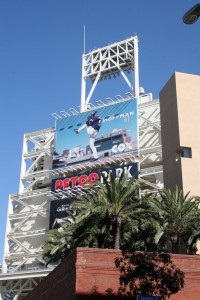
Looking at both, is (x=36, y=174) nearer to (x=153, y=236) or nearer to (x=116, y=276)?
(x=153, y=236)

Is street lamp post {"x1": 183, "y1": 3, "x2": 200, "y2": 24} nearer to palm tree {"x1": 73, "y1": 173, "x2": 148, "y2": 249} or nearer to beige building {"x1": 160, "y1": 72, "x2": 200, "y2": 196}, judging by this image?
palm tree {"x1": 73, "y1": 173, "x2": 148, "y2": 249}

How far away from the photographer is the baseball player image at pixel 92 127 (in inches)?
2908

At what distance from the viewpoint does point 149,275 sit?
29.1 m

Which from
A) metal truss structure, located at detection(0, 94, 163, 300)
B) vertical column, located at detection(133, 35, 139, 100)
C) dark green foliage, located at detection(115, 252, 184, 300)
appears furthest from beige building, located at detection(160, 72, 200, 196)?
vertical column, located at detection(133, 35, 139, 100)

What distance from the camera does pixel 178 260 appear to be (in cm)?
2984

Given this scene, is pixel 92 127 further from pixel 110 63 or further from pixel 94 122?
pixel 110 63

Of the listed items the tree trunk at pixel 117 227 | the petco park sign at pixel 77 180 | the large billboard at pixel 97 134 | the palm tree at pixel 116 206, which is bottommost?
the tree trunk at pixel 117 227

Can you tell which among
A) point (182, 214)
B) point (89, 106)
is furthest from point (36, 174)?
point (182, 214)

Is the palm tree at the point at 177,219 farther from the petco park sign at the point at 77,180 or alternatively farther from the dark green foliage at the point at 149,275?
the petco park sign at the point at 77,180

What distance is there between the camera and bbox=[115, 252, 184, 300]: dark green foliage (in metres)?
28.4

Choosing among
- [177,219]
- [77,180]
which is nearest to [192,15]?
[177,219]

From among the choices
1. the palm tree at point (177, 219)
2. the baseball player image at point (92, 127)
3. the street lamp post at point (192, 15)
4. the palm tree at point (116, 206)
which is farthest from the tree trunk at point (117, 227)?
the baseball player image at point (92, 127)

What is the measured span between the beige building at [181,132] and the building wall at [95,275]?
1434cm

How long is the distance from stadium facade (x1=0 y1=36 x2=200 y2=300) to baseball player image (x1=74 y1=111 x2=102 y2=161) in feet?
2.11
